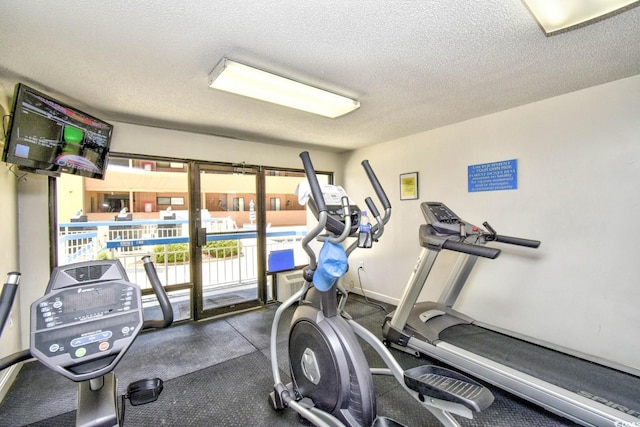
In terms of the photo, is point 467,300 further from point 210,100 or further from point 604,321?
point 210,100

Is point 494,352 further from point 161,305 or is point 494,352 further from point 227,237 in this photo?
point 227,237

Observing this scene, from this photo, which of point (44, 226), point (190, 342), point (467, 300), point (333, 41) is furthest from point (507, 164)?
point (44, 226)

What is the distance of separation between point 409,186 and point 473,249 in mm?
1916

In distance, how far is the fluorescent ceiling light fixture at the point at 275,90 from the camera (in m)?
1.99

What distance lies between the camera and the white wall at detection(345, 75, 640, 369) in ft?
7.66

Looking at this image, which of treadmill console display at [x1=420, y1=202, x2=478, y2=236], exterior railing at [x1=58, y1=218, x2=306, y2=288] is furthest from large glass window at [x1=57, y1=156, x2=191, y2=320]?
treadmill console display at [x1=420, y1=202, x2=478, y2=236]

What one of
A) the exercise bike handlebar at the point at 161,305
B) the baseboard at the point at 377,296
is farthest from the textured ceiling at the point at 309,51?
the baseboard at the point at 377,296

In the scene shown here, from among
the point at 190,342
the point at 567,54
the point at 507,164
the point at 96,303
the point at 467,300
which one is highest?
the point at 567,54

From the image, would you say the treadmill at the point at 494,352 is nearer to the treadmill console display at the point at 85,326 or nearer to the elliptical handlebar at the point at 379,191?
the elliptical handlebar at the point at 379,191

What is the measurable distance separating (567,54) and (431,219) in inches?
56.5

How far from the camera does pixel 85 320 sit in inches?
44.2

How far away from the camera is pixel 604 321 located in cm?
242

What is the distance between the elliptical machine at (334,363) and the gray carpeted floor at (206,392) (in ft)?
1.00

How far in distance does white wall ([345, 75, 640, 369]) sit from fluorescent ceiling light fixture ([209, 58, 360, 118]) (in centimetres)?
160
